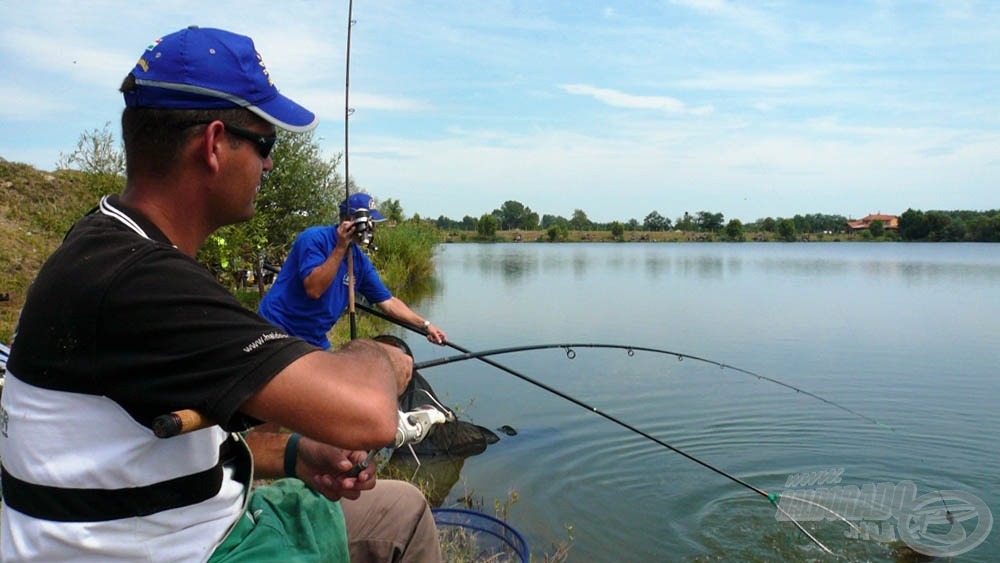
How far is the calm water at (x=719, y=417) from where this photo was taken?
19.3 ft

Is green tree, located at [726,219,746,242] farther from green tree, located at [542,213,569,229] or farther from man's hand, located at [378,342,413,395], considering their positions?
man's hand, located at [378,342,413,395]

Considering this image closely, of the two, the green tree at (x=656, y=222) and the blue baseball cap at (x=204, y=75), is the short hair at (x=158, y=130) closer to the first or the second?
the blue baseball cap at (x=204, y=75)

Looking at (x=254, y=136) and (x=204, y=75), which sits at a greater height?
(x=204, y=75)

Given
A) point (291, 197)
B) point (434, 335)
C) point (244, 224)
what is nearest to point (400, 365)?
point (434, 335)

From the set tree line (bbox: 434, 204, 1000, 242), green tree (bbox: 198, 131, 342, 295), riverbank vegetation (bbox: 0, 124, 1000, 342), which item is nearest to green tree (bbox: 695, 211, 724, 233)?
tree line (bbox: 434, 204, 1000, 242)

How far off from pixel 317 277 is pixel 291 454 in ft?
9.97

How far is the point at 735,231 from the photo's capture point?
93688mm

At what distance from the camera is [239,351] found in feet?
4.46

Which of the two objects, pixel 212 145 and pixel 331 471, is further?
pixel 331 471

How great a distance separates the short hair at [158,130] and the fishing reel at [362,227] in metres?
3.43

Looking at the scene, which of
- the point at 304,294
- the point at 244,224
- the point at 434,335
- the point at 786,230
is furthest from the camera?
the point at 786,230

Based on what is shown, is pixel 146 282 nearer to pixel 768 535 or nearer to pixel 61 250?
pixel 61 250

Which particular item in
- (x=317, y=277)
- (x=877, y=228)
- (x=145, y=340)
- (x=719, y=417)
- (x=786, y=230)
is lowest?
(x=719, y=417)

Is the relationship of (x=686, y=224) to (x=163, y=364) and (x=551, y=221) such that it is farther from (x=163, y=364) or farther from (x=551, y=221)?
(x=163, y=364)
